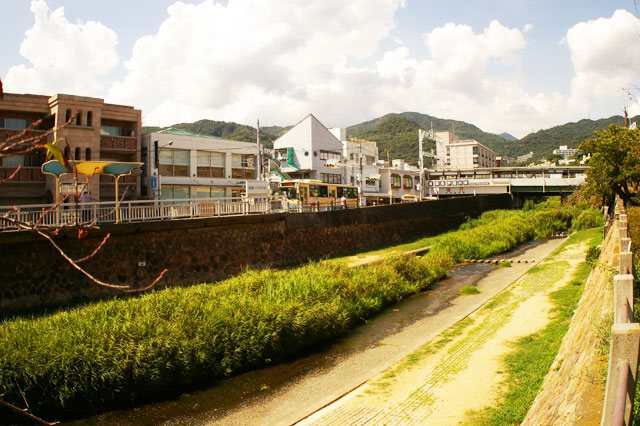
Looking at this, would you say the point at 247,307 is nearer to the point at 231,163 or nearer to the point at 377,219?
the point at 377,219

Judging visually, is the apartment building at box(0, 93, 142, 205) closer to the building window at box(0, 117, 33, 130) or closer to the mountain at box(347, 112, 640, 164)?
the building window at box(0, 117, 33, 130)

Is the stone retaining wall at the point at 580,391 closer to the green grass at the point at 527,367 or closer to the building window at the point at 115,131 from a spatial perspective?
the green grass at the point at 527,367

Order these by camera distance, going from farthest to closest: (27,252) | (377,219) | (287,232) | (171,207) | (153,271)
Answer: (377,219)
(287,232)
(171,207)
(153,271)
(27,252)

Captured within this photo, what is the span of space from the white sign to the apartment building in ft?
25.7

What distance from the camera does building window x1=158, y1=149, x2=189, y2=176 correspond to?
39.0 m

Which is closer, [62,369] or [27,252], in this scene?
[62,369]

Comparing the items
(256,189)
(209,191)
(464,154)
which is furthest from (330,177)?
(464,154)

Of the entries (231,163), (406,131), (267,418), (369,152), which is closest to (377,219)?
(231,163)

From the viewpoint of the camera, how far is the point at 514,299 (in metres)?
17.9

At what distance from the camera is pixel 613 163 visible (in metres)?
25.7

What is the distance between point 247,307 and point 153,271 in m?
8.90

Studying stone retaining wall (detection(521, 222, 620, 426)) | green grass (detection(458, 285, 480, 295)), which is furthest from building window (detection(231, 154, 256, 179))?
stone retaining wall (detection(521, 222, 620, 426))

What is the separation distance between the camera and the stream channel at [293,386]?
33.0 feet

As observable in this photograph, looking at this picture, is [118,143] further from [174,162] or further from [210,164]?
[210,164]
